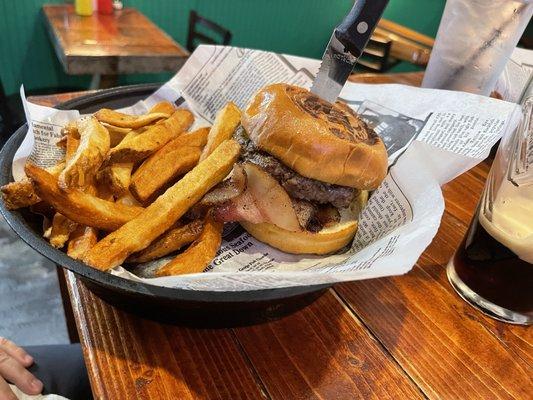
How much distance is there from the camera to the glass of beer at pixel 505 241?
2.76ft

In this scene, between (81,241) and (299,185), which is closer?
(81,241)

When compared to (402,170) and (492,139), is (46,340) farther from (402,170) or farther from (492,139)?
(492,139)

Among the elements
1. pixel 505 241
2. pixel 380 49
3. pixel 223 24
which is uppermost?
pixel 505 241

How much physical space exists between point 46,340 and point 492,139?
1.97 m

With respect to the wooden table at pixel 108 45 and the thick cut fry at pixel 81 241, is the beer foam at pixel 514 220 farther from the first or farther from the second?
the wooden table at pixel 108 45

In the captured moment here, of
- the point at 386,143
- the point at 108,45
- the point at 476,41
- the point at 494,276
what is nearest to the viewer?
the point at 494,276

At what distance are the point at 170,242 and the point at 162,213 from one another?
69 millimetres

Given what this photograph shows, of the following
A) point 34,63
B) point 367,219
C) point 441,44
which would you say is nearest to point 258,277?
point 367,219

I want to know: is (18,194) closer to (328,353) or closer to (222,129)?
(222,129)

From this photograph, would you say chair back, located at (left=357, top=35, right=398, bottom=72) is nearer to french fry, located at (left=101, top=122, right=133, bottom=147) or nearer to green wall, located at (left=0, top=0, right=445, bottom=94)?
green wall, located at (left=0, top=0, right=445, bottom=94)

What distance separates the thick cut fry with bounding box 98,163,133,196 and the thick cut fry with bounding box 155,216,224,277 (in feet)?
0.64

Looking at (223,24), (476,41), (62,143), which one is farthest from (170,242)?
(223,24)

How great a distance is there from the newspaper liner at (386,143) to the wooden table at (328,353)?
11cm

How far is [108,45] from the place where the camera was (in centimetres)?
275
